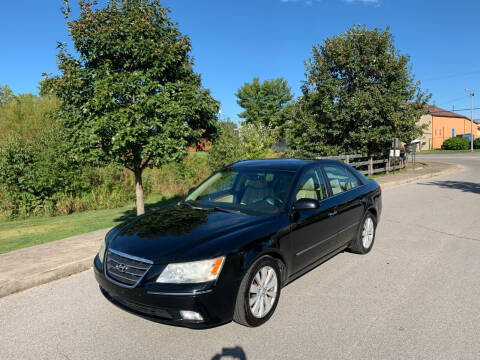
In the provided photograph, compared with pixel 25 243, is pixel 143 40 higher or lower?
higher

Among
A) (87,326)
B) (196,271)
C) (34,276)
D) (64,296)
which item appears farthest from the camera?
(34,276)

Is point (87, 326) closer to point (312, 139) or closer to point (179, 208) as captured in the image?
point (179, 208)

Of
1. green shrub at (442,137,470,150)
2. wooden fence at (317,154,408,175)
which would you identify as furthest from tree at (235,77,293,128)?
wooden fence at (317,154,408,175)

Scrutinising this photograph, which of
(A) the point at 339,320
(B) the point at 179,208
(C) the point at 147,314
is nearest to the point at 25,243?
(B) the point at 179,208

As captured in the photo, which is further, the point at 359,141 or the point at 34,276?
the point at 359,141

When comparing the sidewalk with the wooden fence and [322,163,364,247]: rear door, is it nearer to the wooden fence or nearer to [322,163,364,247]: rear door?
[322,163,364,247]: rear door

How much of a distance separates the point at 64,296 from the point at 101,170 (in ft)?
31.7

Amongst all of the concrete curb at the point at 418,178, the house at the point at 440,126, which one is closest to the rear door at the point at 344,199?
the concrete curb at the point at 418,178

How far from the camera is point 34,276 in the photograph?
4281 mm

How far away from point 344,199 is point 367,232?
1.02 meters

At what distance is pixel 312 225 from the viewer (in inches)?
154

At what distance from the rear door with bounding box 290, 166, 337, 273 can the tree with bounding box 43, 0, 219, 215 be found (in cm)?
249

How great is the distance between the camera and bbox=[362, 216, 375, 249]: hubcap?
5.22 meters

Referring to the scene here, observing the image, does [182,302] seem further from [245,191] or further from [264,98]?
[264,98]
